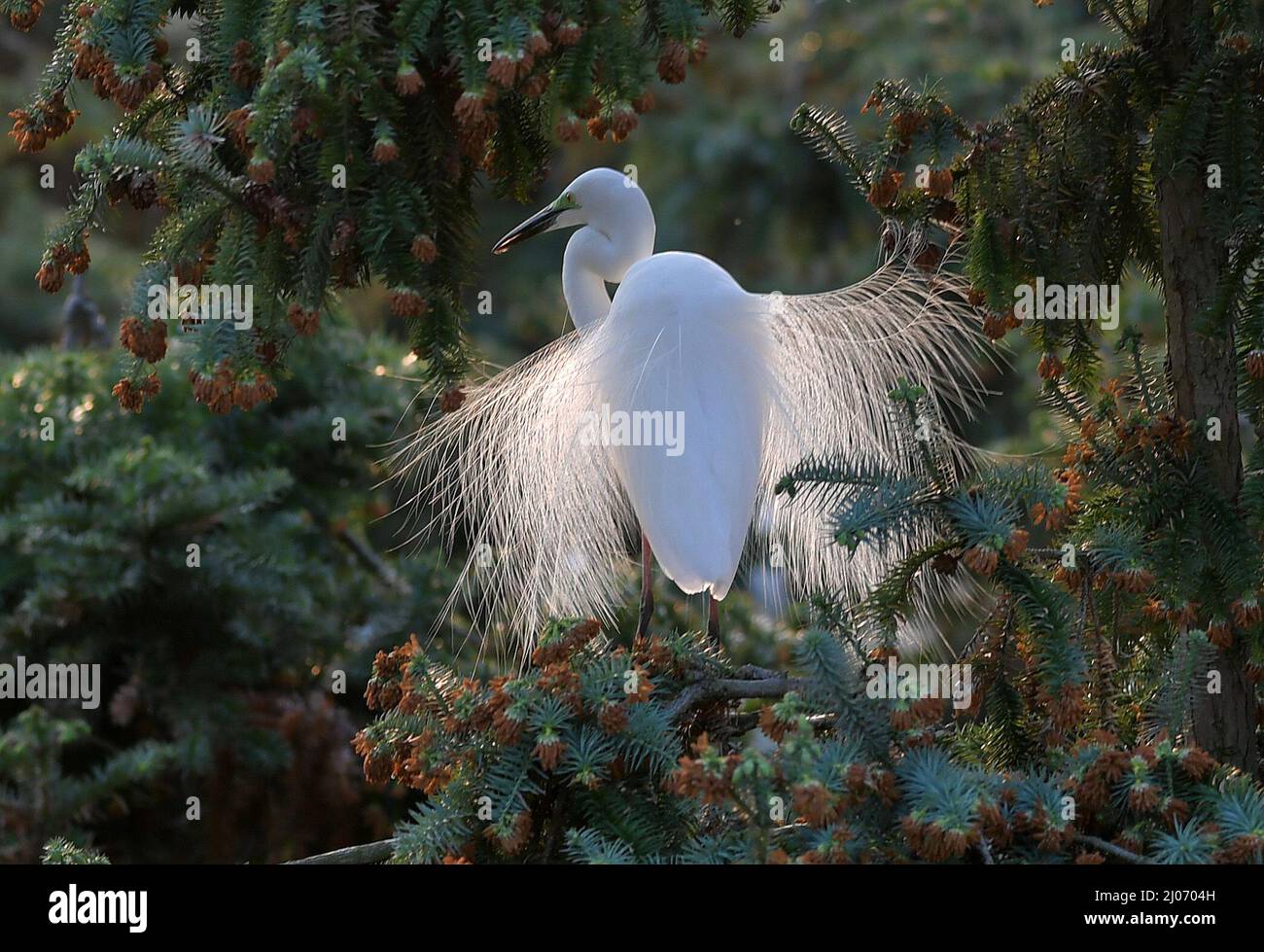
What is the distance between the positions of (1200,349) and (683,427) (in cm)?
87

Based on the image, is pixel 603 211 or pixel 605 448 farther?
pixel 603 211

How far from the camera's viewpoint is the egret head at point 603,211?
282 centimetres

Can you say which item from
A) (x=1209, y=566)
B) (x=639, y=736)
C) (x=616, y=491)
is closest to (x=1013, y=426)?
(x=616, y=491)

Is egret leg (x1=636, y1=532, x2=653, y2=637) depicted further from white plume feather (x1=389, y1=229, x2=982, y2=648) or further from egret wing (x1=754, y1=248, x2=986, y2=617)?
egret wing (x1=754, y1=248, x2=986, y2=617)

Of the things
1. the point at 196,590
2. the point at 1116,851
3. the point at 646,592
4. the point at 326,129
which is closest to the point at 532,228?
the point at 646,592

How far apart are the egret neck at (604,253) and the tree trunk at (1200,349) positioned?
41.0 inches

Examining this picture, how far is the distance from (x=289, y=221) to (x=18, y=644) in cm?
231

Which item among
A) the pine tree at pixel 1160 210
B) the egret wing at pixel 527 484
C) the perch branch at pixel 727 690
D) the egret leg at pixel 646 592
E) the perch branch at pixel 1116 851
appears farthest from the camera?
the egret leg at pixel 646 592

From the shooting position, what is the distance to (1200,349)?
2102 mm

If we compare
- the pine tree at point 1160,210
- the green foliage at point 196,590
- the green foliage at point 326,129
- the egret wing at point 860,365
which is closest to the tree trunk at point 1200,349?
the pine tree at point 1160,210

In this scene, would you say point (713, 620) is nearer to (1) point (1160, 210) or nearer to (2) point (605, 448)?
(2) point (605, 448)

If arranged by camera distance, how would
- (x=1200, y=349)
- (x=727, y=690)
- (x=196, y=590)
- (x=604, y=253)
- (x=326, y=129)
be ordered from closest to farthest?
(x=326, y=129)
(x=727, y=690)
(x=1200, y=349)
(x=604, y=253)
(x=196, y=590)

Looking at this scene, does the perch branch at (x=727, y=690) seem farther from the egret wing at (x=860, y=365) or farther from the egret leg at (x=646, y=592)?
the egret leg at (x=646, y=592)

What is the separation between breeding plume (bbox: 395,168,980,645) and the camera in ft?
8.04
